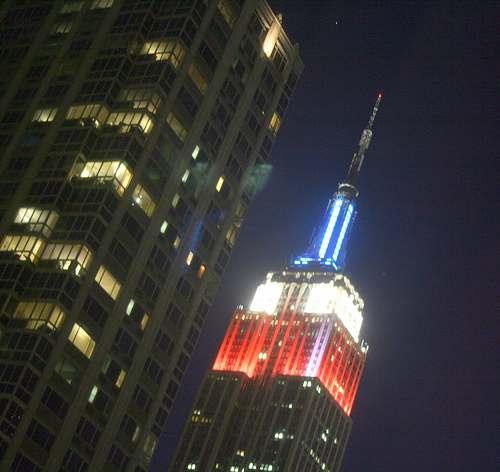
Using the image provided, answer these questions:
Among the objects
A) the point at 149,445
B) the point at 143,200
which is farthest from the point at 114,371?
the point at 143,200

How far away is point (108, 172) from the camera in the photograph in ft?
337

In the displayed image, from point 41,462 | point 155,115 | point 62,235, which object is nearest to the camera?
point 41,462

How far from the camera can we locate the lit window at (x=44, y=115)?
110 meters

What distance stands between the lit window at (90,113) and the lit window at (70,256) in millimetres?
16404

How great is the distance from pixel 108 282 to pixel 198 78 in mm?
28644

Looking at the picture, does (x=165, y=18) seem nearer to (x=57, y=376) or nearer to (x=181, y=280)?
(x=181, y=280)

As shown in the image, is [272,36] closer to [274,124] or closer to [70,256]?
[274,124]

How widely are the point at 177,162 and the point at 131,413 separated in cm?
2838

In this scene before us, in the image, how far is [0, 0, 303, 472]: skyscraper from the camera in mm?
93625

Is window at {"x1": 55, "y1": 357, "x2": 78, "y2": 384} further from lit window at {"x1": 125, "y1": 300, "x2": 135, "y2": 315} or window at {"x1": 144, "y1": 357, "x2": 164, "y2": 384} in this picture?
window at {"x1": 144, "y1": 357, "x2": 164, "y2": 384}

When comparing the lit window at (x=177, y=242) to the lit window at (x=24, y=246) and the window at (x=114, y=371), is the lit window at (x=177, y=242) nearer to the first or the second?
the window at (x=114, y=371)

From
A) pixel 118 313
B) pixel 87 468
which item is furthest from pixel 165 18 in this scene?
pixel 87 468

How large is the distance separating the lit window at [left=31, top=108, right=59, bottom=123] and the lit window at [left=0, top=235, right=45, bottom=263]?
1648 centimetres

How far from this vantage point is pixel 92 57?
114m
